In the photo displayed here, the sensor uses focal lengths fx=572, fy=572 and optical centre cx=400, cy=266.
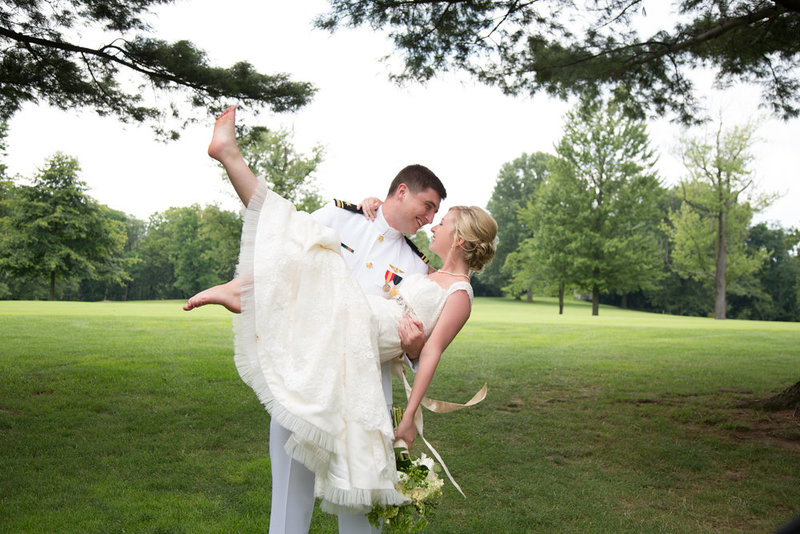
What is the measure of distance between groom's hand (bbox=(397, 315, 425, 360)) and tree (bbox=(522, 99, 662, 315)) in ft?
107

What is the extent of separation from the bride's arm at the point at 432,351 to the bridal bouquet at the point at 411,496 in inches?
3.7

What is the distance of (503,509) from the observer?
4520 mm

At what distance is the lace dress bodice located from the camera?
2.34m

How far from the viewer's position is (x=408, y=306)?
253 cm

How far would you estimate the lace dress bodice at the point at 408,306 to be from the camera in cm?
234

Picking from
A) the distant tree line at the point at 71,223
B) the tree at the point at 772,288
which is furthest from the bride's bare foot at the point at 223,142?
the tree at the point at 772,288

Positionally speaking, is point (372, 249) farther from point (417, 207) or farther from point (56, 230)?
point (56, 230)

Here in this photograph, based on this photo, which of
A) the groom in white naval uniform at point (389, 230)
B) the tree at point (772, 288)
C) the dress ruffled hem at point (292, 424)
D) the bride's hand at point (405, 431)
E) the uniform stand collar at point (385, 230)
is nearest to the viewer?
the dress ruffled hem at point (292, 424)

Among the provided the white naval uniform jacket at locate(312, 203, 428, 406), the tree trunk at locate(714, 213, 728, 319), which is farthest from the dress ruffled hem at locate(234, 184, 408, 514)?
the tree trunk at locate(714, 213, 728, 319)

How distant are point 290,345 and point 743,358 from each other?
1351 cm

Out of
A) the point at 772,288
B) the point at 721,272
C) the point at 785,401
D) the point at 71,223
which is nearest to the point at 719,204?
the point at 721,272

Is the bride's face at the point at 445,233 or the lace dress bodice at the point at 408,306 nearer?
the lace dress bodice at the point at 408,306

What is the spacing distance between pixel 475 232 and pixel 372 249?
568 millimetres

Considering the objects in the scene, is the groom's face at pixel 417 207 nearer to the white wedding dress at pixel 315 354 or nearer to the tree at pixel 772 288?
the white wedding dress at pixel 315 354
